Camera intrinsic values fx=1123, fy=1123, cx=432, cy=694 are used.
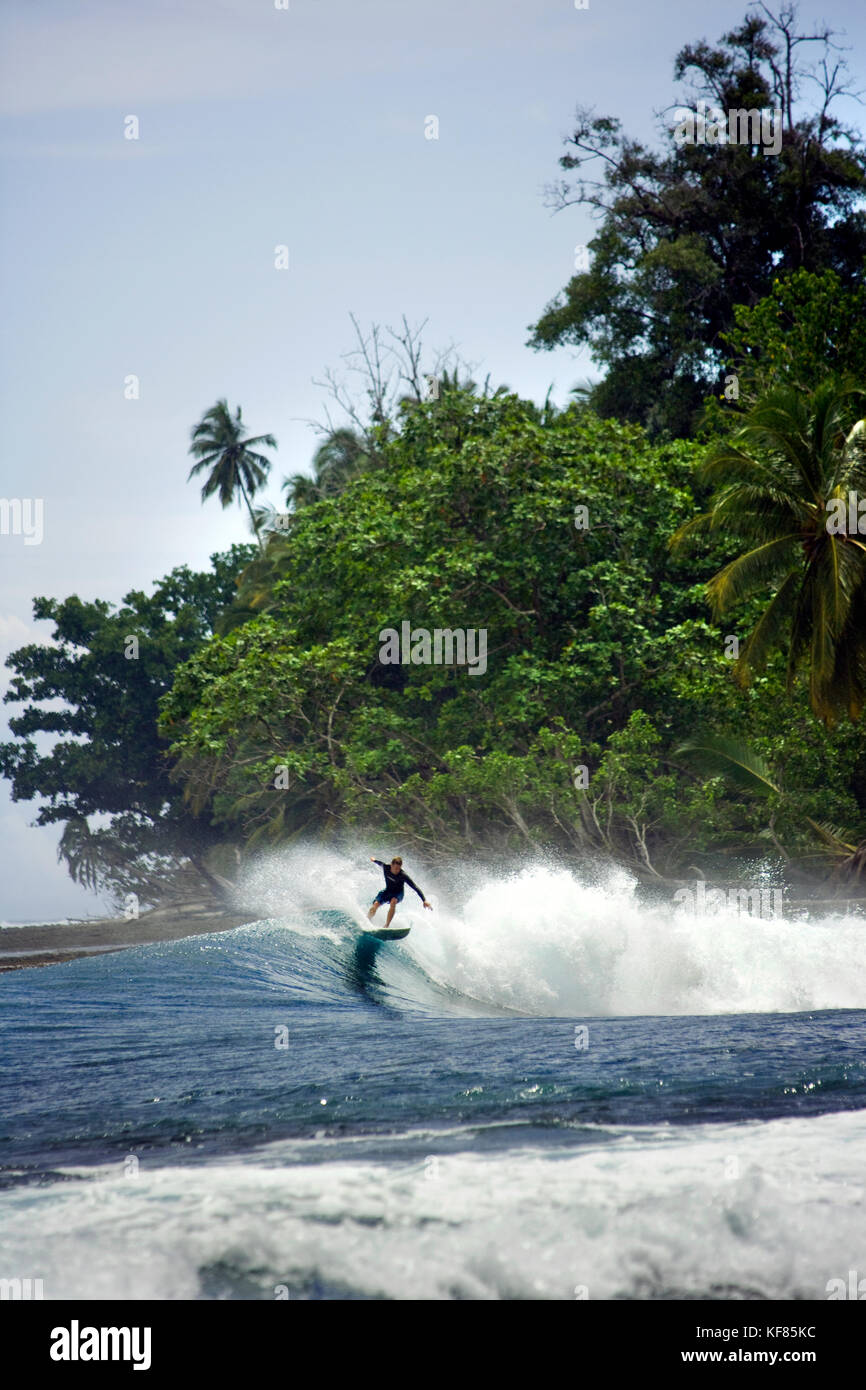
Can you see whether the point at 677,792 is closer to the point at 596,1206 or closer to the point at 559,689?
the point at 559,689

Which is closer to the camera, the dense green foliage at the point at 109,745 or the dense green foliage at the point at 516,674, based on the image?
the dense green foliage at the point at 516,674

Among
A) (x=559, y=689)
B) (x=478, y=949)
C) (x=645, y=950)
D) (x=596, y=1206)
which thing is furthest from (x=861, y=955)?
(x=559, y=689)

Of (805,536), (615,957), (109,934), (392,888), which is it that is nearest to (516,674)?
(805,536)

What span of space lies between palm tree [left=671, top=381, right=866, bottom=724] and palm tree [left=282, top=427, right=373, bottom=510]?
1852 centimetres

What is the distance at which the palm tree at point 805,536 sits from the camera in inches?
714

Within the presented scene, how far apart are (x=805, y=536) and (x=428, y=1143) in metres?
15.4

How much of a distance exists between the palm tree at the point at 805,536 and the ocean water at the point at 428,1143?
7456 millimetres

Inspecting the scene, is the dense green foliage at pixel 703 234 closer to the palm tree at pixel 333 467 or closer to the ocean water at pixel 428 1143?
the palm tree at pixel 333 467

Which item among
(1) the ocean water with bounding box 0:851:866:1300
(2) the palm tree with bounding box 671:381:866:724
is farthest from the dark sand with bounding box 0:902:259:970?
(2) the palm tree with bounding box 671:381:866:724

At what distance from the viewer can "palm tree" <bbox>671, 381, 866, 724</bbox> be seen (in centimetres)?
1812

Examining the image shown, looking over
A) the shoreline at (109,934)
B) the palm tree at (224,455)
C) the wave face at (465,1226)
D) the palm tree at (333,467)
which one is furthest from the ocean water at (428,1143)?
the palm tree at (224,455)

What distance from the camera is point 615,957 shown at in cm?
1348

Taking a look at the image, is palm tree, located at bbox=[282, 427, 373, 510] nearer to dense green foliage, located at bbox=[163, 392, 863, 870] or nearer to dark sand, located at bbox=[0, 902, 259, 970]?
dense green foliage, located at bbox=[163, 392, 863, 870]

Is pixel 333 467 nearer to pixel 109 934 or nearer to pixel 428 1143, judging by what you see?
pixel 109 934
